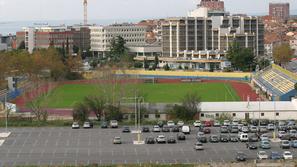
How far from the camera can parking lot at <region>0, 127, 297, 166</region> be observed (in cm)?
2295

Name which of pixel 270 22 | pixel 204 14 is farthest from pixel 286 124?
pixel 270 22

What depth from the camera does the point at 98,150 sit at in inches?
982

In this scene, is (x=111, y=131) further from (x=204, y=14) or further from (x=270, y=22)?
(x=270, y=22)

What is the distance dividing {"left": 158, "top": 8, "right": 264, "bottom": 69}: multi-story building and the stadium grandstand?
18.6 metres

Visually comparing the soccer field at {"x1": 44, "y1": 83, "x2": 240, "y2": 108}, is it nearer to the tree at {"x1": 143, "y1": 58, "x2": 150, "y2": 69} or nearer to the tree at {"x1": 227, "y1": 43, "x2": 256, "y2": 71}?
the tree at {"x1": 227, "y1": 43, "x2": 256, "y2": 71}

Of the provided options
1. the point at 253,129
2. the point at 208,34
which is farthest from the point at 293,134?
the point at 208,34

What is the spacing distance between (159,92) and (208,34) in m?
28.7

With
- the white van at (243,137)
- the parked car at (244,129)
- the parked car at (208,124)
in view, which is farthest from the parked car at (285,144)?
the parked car at (208,124)

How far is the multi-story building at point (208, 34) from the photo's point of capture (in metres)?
73.9

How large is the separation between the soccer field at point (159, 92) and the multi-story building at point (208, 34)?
20.1 metres

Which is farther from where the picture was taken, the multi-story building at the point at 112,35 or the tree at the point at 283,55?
the multi-story building at the point at 112,35

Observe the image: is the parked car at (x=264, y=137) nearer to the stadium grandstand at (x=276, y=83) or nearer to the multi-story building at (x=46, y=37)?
the stadium grandstand at (x=276, y=83)

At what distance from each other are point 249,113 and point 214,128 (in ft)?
14.1

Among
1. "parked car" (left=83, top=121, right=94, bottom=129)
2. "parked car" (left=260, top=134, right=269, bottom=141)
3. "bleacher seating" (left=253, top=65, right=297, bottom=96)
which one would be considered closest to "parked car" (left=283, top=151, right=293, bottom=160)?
"parked car" (left=260, top=134, right=269, bottom=141)
